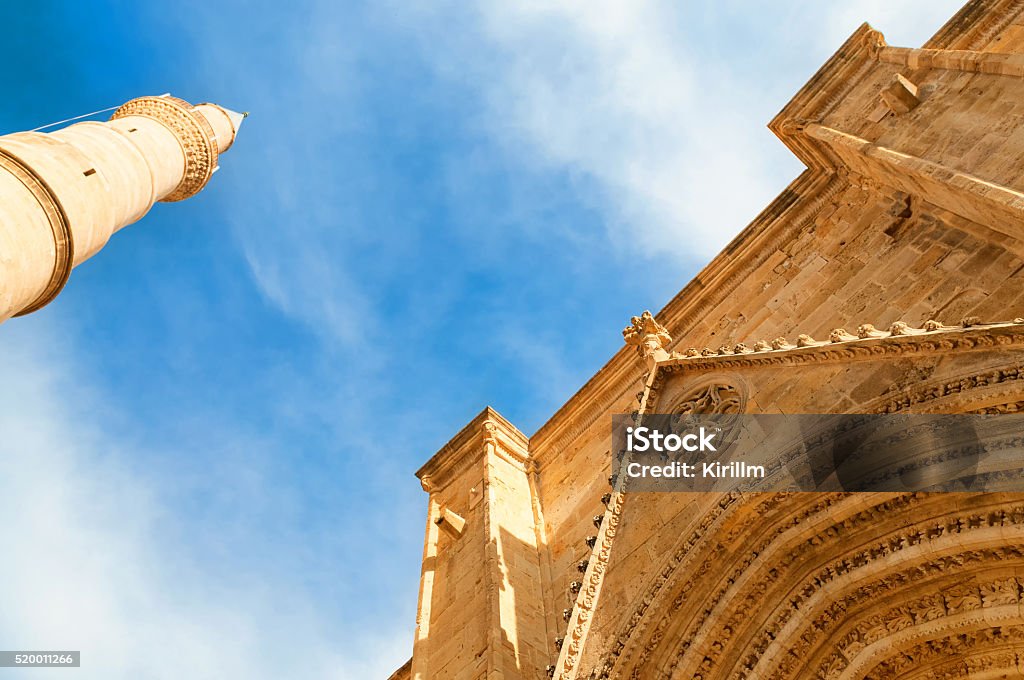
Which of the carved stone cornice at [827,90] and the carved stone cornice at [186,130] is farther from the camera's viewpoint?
the carved stone cornice at [186,130]

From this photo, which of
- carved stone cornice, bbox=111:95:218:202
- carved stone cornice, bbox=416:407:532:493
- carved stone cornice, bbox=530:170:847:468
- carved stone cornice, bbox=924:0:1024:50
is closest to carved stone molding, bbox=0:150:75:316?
carved stone cornice, bbox=111:95:218:202

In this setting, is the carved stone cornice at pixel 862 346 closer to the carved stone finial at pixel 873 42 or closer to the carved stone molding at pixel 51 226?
the carved stone finial at pixel 873 42

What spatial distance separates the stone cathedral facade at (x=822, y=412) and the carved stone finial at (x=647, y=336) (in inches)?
1.3

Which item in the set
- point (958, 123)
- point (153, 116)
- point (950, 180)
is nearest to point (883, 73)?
point (958, 123)

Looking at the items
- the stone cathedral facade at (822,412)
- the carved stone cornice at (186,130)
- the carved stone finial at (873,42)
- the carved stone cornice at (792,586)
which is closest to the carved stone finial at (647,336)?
the stone cathedral facade at (822,412)

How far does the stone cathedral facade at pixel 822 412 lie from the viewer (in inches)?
222

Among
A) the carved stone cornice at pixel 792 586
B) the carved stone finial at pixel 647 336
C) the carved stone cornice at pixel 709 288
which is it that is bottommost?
the carved stone cornice at pixel 792 586

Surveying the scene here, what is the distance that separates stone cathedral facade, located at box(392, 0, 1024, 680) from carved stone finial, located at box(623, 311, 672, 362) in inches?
1.3

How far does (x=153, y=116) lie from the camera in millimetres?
14273

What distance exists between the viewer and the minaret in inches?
352

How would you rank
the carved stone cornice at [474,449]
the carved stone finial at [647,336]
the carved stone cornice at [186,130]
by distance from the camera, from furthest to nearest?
1. the carved stone cornice at [186,130]
2. the carved stone cornice at [474,449]
3. the carved stone finial at [647,336]

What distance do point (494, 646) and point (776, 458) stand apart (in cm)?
318

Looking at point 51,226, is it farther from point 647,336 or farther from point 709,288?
point 709,288

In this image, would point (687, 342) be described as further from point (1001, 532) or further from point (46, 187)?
point (46, 187)
